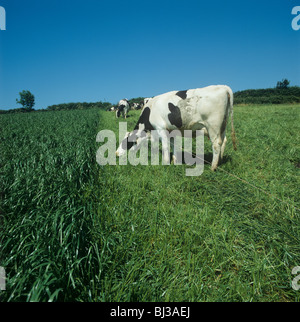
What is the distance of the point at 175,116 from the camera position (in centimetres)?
433

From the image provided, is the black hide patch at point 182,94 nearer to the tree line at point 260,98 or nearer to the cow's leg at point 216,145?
the cow's leg at point 216,145

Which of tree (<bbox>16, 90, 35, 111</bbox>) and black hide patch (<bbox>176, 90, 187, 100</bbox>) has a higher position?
tree (<bbox>16, 90, 35, 111</bbox>)

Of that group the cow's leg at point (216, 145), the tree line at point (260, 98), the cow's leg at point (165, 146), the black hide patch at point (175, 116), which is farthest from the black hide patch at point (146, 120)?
the tree line at point (260, 98)

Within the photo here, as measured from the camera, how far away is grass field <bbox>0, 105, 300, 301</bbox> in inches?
54.1

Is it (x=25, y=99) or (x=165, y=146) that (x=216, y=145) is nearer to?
(x=165, y=146)

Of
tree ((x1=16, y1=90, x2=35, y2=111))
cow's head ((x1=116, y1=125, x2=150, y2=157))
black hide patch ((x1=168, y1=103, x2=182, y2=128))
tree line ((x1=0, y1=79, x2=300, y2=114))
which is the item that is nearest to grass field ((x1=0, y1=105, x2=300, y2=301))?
black hide patch ((x1=168, y1=103, x2=182, y2=128))

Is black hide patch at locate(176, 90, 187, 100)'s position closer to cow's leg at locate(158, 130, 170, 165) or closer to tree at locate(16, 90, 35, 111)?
cow's leg at locate(158, 130, 170, 165)

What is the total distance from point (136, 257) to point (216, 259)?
0.81m

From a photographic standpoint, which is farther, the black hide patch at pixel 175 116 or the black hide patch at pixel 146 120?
the black hide patch at pixel 146 120

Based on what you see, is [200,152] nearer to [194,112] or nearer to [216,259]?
[194,112]

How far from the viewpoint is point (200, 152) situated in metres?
5.66

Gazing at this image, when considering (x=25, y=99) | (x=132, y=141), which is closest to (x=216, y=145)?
Result: (x=132, y=141)

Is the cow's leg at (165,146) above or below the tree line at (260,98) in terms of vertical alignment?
below

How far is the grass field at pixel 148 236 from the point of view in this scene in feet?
4.51
